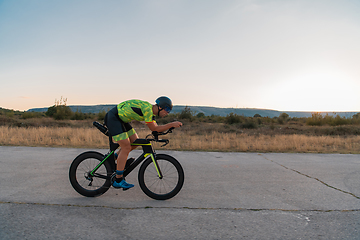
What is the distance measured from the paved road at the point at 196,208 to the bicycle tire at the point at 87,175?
5.7 inches

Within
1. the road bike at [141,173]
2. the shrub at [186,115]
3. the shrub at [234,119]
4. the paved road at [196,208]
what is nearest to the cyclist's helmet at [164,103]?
the road bike at [141,173]

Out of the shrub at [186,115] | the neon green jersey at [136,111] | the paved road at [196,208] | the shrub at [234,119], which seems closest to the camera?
the paved road at [196,208]

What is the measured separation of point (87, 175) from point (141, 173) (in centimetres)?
102

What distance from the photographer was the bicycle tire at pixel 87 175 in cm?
443

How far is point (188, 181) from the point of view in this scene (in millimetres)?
5656

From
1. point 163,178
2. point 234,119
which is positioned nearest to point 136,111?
point 163,178

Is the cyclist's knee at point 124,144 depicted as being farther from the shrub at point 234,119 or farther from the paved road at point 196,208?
the shrub at point 234,119

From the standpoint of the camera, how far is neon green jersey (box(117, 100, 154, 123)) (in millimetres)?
4105

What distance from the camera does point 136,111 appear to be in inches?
166

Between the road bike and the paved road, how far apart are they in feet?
0.56

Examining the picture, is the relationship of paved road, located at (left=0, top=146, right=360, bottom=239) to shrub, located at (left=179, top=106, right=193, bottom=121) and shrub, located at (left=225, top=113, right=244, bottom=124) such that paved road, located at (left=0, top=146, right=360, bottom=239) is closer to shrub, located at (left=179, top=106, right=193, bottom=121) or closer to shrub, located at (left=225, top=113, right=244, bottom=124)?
shrub, located at (left=225, top=113, right=244, bottom=124)

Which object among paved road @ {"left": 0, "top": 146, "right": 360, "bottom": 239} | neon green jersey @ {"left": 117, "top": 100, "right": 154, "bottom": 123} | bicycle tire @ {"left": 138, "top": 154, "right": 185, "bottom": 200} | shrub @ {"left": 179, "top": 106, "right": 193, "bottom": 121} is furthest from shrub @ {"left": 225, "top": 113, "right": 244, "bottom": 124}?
neon green jersey @ {"left": 117, "top": 100, "right": 154, "bottom": 123}

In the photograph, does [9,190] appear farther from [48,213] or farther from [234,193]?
[234,193]

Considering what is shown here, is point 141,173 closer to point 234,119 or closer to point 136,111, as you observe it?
point 136,111
